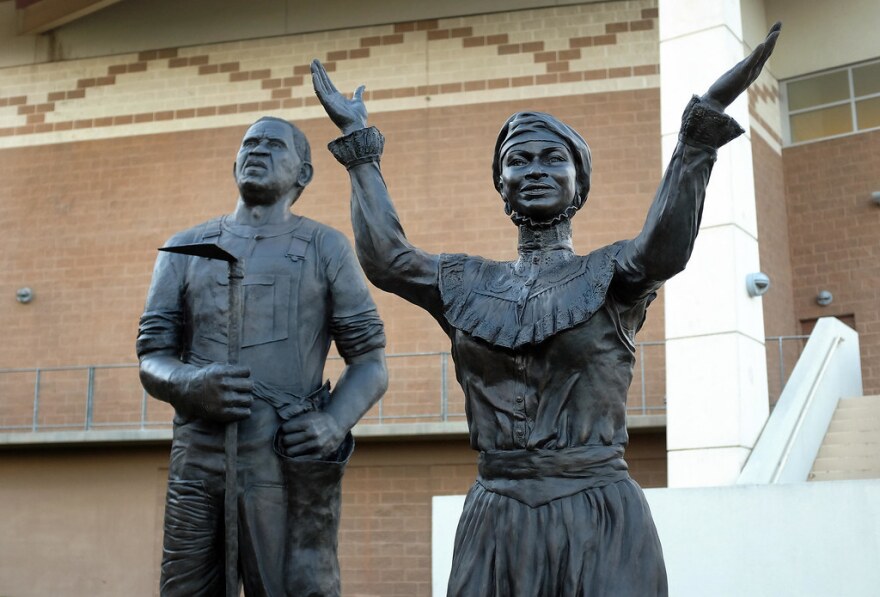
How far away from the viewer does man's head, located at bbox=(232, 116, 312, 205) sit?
4047 millimetres

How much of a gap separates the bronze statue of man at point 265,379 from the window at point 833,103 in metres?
14.7

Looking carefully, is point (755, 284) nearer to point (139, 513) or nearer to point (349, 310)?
point (349, 310)

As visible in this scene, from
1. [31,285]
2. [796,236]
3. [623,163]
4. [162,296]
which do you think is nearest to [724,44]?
[623,163]

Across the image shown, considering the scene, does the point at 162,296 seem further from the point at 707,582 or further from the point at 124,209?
the point at 124,209

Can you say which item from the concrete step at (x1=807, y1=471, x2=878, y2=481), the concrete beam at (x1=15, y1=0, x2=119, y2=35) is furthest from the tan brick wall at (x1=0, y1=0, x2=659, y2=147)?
the concrete step at (x1=807, y1=471, x2=878, y2=481)

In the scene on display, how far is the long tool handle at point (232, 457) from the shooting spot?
141 inches

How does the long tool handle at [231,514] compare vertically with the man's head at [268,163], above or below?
below

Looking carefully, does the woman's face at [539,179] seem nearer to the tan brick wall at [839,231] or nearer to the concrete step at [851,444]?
the concrete step at [851,444]

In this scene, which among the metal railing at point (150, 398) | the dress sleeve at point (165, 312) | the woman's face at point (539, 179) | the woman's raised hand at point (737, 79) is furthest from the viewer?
the metal railing at point (150, 398)

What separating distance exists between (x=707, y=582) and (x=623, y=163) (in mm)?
7879

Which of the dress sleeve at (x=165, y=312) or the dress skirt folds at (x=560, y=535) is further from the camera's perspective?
the dress sleeve at (x=165, y=312)

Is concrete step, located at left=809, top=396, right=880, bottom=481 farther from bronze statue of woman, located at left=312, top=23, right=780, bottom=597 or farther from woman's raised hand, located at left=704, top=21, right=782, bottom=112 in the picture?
woman's raised hand, located at left=704, top=21, right=782, bottom=112

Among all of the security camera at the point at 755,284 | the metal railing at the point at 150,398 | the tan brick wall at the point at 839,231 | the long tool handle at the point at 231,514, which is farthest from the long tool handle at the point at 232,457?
the tan brick wall at the point at 839,231

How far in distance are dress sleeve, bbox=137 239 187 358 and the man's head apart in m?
0.33
